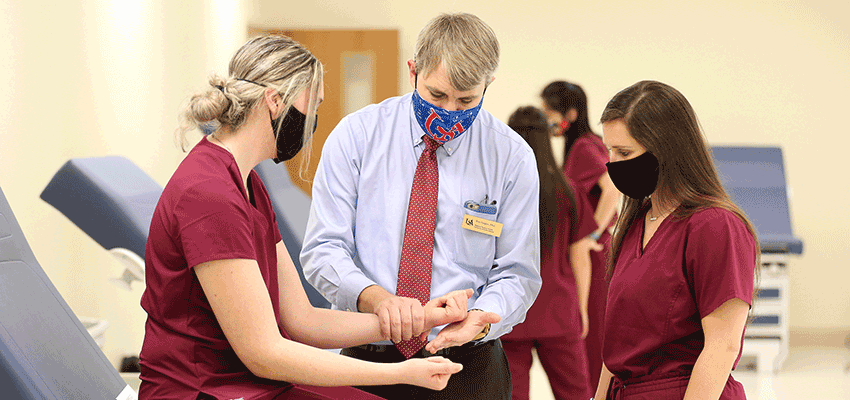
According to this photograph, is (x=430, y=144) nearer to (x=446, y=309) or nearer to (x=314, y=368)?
(x=446, y=309)

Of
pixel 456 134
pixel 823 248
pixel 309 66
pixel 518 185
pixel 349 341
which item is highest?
pixel 309 66

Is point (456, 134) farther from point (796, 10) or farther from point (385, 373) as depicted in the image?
point (796, 10)

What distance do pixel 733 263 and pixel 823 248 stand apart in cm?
468

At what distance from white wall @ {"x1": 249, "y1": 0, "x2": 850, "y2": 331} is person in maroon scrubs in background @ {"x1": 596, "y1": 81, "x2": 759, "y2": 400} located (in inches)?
161

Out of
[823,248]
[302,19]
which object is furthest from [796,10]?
[302,19]

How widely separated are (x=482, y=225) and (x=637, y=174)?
335 mm

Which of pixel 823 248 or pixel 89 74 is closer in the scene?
pixel 89 74

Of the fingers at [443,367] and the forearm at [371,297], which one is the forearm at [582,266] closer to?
the forearm at [371,297]

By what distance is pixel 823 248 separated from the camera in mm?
5250

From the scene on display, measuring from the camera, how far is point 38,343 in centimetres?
118

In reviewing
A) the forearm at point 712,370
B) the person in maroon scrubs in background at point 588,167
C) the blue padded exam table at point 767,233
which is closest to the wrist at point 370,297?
the forearm at point 712,370

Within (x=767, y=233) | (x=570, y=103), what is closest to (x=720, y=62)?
(x=767, y=233)

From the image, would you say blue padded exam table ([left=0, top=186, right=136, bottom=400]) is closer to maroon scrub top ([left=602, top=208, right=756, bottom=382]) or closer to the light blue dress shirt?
the light blue dress shirt

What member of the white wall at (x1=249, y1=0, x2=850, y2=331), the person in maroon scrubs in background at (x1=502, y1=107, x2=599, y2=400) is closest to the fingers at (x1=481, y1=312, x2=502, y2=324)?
the person in maroon scrubs in background at (x1=502, y1=107, x2=599, y2=400)
